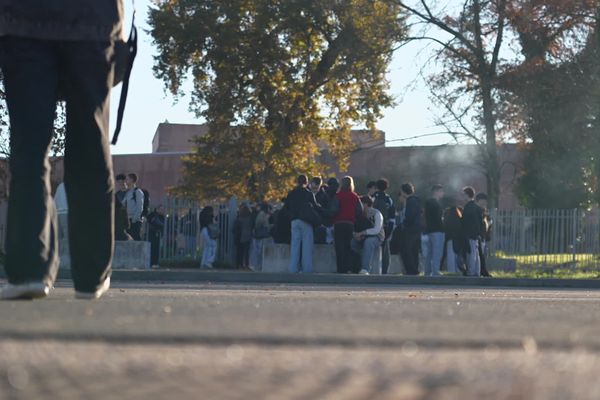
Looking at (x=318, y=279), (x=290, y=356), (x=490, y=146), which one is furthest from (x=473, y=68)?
(x=290, y=356)

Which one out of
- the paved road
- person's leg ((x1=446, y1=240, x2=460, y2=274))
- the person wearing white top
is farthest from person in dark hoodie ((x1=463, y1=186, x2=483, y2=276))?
the paved road

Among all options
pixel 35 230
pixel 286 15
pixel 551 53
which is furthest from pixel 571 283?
pixel 286 15

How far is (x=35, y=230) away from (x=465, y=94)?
29.6 meters

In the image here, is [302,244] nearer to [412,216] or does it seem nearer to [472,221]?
[412,216]

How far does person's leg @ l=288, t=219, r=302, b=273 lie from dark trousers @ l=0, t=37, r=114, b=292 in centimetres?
1487

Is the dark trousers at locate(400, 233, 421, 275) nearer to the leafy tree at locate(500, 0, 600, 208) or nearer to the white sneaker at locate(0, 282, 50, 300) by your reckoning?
the leafy tree at locate(500, 0, 600, 208)

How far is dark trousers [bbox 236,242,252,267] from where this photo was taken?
85.0ft

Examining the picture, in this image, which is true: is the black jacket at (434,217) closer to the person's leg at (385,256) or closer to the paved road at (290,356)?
the person's leg at (385,256)

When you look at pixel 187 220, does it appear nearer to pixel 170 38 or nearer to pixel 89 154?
pixel 170 38

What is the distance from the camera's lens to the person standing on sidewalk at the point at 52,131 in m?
5.19

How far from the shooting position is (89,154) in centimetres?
552

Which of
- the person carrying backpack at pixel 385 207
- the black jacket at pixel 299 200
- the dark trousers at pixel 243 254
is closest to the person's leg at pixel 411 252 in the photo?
the person carrying backpack at pixel 385 207

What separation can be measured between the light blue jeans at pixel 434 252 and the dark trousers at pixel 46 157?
53.0 ft

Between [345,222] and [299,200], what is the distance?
0.79m
